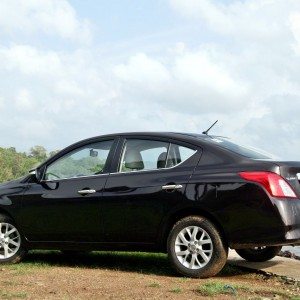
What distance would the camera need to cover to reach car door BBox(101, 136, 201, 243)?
7.17 m

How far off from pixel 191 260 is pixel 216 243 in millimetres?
377

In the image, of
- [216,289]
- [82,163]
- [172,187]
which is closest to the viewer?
[216,289]

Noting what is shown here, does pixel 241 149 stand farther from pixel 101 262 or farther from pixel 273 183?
pixel 101 262

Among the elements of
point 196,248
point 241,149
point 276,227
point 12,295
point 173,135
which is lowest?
point 12,295

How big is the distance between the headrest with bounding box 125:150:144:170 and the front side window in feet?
1.01

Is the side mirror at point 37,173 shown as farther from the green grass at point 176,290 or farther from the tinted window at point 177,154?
the green grass at point 176,290

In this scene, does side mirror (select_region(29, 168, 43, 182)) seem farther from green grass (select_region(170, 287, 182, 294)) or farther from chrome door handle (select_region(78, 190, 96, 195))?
green grass (select_region(170, 287, 182, 294))

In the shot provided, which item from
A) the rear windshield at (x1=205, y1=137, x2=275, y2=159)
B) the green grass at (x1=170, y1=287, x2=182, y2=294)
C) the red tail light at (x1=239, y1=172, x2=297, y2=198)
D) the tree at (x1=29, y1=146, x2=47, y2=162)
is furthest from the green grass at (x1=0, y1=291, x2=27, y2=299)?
the tree at (x1=29, y1=146, x2=47, y2=162)

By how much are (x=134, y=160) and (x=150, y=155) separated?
23cm

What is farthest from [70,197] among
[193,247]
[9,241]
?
[193,247]

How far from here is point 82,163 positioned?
804 centimetres

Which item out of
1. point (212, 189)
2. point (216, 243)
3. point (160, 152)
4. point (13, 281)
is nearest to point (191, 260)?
point (216, 243)

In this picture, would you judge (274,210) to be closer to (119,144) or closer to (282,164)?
(282,164)

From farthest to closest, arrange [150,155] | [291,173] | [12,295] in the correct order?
[150,155]
[291,173]
[12,295]
